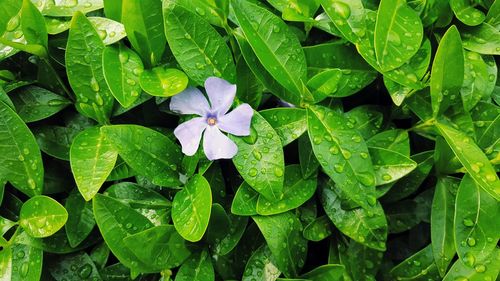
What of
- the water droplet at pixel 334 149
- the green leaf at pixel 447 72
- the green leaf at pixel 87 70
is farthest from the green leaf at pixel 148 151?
the green leaf at pixel 447 72

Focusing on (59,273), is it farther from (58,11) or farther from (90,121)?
(58,11)

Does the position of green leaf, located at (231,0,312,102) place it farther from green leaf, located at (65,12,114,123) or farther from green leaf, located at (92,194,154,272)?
green leaf, located at (92,194,154,272)

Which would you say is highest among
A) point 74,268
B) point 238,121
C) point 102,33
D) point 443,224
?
point 102,33

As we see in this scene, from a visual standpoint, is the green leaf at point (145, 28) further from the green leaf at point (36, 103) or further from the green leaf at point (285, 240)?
the green leaf at point (285, 240)

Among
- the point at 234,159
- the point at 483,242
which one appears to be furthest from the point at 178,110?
the point at 483,242

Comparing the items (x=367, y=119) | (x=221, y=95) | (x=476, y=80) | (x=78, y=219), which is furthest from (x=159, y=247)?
(x=476, y=80)

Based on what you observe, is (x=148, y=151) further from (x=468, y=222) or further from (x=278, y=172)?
(x=468, y=222)
